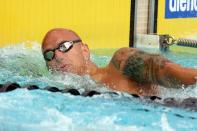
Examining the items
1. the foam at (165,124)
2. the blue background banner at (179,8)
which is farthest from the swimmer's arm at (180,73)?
the blue background banner at (179,8)

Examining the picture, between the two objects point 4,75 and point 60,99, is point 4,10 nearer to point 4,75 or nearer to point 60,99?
point 4,75

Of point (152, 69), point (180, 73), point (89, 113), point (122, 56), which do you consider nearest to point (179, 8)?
point (122, 56)

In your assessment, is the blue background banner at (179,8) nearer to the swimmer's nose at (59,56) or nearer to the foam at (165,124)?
the swimmer's nose at (59,56)

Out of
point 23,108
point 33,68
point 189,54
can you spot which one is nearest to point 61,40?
point 33,68

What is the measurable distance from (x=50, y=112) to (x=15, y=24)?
→ 2577 mm

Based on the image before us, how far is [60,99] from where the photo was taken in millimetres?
2254

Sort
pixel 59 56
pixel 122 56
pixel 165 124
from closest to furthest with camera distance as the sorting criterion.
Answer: pixel 165 124, pixel 122 56, pixel 59 56

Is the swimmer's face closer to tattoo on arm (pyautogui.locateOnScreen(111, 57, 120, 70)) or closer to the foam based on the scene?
tattoo on arm (pyautogui.locateOnScreen(111, 57, 120, 70))

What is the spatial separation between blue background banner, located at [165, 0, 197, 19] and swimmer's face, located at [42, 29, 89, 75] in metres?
3.23

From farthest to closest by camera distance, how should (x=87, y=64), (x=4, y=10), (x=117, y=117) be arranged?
(x=4, y=10) → (x=87, y=64) → (x=117, y=117)

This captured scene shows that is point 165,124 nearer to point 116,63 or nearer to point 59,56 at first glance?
point 116,63

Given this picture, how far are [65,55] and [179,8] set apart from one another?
134 inches

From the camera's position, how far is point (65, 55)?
2.91 metres

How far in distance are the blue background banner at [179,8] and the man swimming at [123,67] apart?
3.20 m
